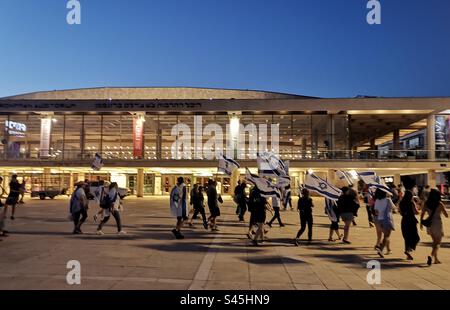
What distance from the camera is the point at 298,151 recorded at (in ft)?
131

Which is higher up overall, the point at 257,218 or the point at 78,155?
the point at 78,155

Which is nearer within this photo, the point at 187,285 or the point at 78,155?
the point at 187,285

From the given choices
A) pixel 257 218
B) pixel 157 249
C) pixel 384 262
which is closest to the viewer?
pixel 384 262

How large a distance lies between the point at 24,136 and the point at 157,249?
38540 millimetres

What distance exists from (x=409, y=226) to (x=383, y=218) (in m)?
0.74

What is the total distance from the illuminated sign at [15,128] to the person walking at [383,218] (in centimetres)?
4081

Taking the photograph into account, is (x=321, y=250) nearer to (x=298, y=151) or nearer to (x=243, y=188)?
(x=243, y=188)

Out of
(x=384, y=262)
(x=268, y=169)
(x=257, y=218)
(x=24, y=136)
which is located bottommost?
(x=384, y=262)

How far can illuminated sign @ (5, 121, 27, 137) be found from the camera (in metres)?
42.6

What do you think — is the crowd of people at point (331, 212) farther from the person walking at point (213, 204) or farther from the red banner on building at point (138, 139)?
the red banner on building at point (138, 139)

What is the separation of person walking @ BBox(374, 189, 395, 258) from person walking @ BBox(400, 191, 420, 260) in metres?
0.43

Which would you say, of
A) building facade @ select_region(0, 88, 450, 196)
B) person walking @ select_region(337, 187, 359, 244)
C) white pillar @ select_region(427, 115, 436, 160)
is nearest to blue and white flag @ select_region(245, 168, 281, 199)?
person walking @ select_region(337, 187, 359, 244)

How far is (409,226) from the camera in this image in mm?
9570
